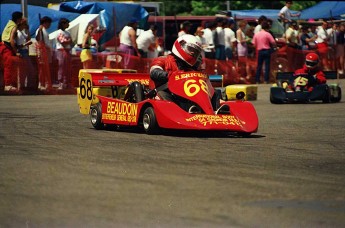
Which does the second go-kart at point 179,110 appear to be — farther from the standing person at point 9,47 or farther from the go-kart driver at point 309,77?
the standing person at point 9,47

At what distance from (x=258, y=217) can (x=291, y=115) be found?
9.43 metres

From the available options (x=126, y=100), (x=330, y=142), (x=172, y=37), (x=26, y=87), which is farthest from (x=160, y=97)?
(x=172, y=37)

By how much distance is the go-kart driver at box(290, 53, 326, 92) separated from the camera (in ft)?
62.4

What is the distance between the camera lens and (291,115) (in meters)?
15.8

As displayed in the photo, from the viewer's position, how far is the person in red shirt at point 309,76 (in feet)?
62.4

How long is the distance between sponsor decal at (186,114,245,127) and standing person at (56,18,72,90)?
10613mm

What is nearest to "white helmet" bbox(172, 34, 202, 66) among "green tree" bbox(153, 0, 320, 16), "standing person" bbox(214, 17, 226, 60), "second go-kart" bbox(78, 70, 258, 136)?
"second go-kart" bbox(78, 70, 258, 136)

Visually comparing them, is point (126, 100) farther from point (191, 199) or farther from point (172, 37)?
point (172, 37)

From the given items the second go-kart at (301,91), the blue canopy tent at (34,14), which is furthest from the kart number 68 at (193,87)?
the blue canopy tent at (34,14)

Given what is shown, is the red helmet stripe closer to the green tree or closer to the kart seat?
the kart seat

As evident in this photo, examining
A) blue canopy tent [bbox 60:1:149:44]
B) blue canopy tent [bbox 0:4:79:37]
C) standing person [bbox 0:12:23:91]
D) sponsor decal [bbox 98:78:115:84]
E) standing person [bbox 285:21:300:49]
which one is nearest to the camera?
sponsor decal [bbox 98:78:115:84]

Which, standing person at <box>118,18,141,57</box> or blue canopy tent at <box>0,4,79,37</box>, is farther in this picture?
blue canopy tent at <box>0,4,79,37</box>

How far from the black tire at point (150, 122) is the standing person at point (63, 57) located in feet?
32.9

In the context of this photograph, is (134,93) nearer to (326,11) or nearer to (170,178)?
(170,178)
